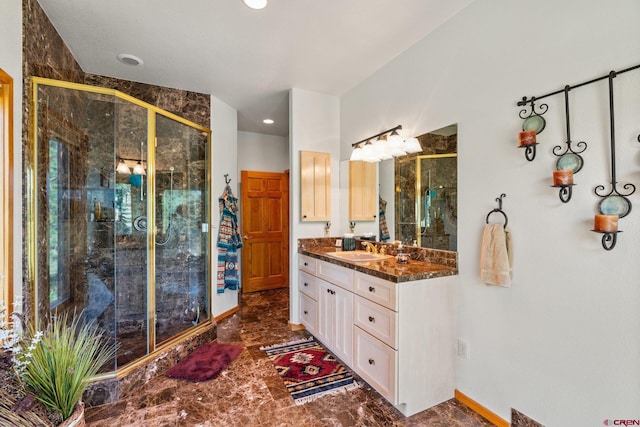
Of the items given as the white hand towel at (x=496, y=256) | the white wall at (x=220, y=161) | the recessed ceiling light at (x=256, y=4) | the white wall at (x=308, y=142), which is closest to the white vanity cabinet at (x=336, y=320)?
the white wall at (x=308, y=142)

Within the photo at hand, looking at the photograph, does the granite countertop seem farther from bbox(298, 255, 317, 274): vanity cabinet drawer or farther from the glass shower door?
the glass shower door

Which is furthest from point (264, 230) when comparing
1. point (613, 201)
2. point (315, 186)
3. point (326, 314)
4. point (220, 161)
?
point (613, 201)

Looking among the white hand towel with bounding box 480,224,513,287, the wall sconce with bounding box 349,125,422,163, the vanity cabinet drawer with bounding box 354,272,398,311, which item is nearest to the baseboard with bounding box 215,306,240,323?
the vanity cabinet drawer with bounding box 354,272,398,311

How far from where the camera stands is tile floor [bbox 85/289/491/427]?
1.76m

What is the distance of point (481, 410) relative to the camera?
1.80m

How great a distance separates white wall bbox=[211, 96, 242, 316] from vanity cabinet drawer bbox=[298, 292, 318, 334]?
3.67 ft

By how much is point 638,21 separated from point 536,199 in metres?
0.85

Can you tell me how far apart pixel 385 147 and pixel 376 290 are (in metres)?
1.36

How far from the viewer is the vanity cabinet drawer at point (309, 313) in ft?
9.21

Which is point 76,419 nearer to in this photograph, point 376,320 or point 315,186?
point 376,320

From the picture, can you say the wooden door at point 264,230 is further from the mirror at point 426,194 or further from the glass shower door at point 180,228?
the mirror at point 426,194

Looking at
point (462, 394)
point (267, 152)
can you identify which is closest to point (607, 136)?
point (462, 394)

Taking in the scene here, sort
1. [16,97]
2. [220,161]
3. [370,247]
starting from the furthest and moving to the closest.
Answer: [220,161] < [370,247] < [16,97]

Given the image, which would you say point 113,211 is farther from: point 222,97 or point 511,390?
point 511,390
